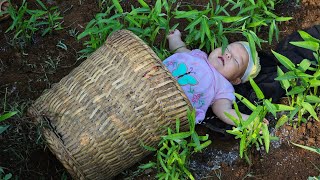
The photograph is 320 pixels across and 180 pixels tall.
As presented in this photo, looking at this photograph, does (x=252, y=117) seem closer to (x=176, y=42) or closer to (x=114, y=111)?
(x=114, y=111)

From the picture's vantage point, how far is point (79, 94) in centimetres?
250

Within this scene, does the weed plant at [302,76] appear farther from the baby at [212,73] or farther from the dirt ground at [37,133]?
the baby at [212,73]

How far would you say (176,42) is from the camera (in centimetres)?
324

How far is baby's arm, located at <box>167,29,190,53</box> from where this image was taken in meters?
3.19

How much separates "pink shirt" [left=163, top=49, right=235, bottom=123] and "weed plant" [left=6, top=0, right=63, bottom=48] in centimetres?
83

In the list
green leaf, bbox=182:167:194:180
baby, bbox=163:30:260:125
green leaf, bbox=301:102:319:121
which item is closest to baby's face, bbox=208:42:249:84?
baby, bbox=163:30:260:125

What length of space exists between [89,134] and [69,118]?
5.8 inches

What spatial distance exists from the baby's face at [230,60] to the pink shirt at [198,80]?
37 mm

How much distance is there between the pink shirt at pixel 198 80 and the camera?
2.94 m

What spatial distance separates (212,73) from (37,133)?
1124 millimetres

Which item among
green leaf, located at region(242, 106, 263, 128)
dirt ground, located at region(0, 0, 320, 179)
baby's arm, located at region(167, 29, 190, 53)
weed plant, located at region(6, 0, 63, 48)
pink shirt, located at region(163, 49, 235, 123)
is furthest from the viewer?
baby's arm, located at region(167, 29, 190, 53)

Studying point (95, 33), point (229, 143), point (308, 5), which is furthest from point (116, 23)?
point (308, 5)

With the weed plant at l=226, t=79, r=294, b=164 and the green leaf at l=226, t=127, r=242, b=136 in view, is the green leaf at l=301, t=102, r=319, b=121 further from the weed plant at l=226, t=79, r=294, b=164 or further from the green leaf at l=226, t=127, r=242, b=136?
the green leaf at l=226, t=127, r=242, b=136

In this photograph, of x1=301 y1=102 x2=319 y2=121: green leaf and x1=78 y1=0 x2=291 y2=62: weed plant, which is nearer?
x1=301 y1=102 x2=319 y2=121: green leaf
